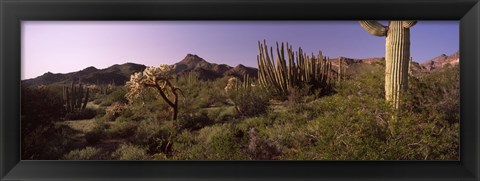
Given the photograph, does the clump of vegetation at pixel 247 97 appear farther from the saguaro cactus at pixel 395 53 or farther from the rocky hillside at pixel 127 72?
the saguaro cactus at pixel 395 53

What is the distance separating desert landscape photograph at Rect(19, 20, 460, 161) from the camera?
2.59m

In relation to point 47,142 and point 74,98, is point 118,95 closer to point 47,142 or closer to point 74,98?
point 74,98

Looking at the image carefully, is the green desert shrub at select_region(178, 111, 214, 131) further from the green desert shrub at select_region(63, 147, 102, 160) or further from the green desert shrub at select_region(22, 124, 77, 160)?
the green desert shrub at select_region(22, 124, 77, 160)

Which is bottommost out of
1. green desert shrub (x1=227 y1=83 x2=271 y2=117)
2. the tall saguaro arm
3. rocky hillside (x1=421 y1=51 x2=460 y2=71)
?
green desert shrub (x1=227 y1=83 x2=271 y2=117)

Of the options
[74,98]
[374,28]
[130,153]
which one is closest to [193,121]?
[130,153]

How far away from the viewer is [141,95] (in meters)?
2.63

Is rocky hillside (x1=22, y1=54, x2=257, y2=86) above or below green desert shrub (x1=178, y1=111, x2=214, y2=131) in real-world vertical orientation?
above

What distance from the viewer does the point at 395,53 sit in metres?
2.62

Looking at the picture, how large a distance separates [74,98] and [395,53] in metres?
2.34

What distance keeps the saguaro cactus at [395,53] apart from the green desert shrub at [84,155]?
6.98 feet

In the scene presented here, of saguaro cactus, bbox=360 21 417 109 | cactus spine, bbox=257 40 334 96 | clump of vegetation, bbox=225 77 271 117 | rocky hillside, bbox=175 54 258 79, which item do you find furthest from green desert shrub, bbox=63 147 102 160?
saguaro cactus, bbox=360 21 417 109

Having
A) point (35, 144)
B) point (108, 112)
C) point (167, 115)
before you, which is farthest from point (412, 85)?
point (35, 144)

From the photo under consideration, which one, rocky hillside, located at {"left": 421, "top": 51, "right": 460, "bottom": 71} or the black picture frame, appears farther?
rocky hillside, located at {"left": 421, "top": 51, "right": 460, "bottom": 71}
